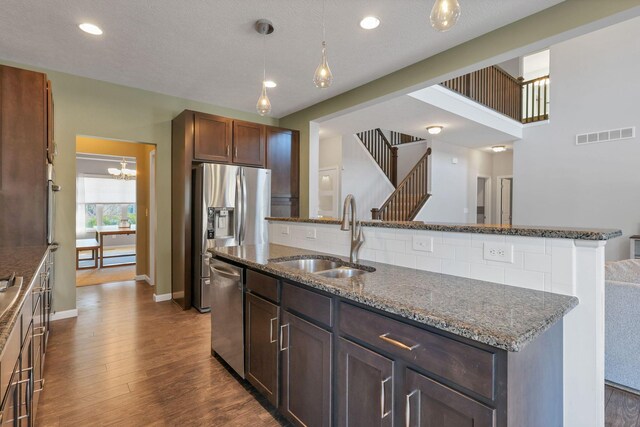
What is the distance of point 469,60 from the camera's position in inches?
115

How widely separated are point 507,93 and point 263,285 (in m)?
6.44

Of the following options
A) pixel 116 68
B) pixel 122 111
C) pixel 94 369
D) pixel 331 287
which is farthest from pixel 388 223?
pixel 122 111

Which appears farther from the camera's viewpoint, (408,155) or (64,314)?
(408,155)

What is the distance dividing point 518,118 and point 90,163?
Result: 1012 cm

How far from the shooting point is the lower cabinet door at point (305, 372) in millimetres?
1538

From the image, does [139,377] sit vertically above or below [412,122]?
below

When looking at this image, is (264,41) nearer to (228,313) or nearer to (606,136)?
(228,313)

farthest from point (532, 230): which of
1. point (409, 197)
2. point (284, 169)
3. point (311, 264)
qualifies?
point (409, 197)

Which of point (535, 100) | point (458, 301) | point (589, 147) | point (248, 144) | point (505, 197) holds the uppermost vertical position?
point (535, 100)

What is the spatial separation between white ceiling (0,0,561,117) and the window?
19.8 ft

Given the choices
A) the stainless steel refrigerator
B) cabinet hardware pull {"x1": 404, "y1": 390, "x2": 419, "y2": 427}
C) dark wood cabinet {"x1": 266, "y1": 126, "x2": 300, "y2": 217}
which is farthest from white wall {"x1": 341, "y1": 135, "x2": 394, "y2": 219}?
cabinet hardware pull {"x1": 404, "y1": 390, "x2": 419, "y2": 427}

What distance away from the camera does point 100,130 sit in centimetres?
383

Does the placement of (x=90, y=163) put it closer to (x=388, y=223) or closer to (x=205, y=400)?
(x=205, y=400)

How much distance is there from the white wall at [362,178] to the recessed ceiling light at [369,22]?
12.7 ft
